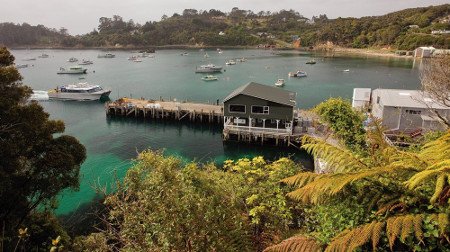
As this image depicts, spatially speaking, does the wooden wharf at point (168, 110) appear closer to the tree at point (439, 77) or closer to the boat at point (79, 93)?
the boat at point (79, 93)

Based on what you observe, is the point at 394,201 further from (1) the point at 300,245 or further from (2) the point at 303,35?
(2) the point at 303,35

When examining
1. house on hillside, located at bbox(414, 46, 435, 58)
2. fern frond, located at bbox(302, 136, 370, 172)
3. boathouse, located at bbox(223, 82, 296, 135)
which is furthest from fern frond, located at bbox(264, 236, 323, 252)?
house on hillside, located at bbox(414, 46, 435, 58)

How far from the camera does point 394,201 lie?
534 cm

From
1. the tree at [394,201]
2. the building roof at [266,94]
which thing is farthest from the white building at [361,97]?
the tree at [394,201]

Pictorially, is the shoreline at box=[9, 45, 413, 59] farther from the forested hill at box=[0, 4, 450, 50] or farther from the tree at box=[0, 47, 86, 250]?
the tree at box=[0, 47, 86, 250]

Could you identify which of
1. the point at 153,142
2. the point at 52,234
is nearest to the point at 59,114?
the point at 153,142

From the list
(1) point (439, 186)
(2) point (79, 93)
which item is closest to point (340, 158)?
(1) point (439, 186)

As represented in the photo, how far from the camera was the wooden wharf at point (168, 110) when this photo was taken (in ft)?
138

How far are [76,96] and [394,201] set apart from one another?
5892cm

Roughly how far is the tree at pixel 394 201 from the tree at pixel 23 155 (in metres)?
12.4

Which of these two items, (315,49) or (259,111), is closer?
(259,111)

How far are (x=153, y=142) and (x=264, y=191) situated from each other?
28.5 metres

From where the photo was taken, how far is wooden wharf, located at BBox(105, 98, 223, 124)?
42138mm

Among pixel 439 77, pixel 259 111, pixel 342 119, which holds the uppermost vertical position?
pixel 439 77
